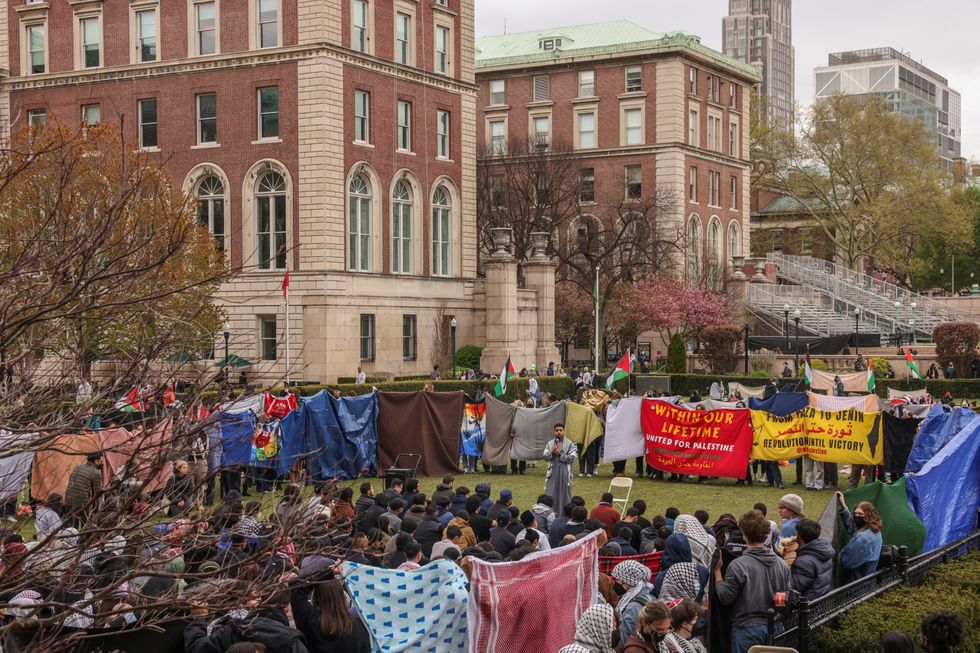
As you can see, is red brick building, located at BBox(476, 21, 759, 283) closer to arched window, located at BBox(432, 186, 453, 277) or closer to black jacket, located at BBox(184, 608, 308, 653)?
arched window, located at BBox(432, 186, 453, 277)

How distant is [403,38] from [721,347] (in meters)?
20.2

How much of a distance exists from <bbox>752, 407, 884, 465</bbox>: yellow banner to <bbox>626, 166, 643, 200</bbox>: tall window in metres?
56.6

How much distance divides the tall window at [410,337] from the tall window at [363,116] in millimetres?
8044

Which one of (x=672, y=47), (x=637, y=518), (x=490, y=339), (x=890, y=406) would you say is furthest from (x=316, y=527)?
(x=672, y=47)

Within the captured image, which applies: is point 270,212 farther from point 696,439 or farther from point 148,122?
point 696,439

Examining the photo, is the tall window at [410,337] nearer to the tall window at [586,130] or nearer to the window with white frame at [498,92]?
the tall window at [586,130]

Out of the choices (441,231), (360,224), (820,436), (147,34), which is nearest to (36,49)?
(147,34)

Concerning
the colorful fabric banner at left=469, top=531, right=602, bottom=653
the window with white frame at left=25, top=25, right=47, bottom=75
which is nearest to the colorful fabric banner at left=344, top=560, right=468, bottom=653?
the colorful fabric banner at left=469, top=531, right=602, bottom=653

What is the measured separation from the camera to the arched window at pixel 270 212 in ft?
171

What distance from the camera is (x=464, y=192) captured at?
59094 mm

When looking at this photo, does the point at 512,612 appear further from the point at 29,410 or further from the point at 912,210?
the point at 912,210

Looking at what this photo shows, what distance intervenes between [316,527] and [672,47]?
7454 centimetres

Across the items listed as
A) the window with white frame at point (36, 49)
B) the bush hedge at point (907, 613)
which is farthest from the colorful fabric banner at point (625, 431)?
the window with white frame at point (36, 49)

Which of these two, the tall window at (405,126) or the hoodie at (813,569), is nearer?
the hoodie at (813,569)
